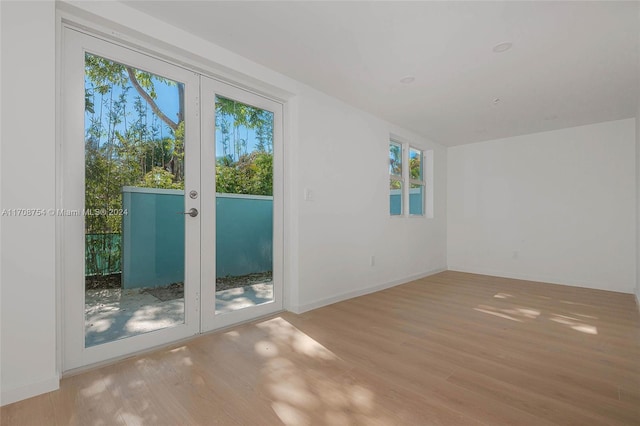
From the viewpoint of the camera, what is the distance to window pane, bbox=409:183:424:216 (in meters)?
5.32

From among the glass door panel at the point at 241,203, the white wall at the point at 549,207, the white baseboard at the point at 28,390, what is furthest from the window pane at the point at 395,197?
the white baseboard at the point at 28,390

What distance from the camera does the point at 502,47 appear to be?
8.37ft

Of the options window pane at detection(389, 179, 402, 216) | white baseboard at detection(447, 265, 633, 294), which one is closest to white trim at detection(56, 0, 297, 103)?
window pane at detection(389, 179, 402, 216)

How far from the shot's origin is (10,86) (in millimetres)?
1673

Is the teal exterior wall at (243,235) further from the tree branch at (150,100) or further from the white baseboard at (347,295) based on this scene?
the tree branch at (150,100)

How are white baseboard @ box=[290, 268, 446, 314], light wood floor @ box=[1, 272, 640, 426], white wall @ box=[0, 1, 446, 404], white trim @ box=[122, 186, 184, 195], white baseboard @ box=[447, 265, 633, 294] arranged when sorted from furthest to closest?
white baseboard @ box=[447, 265, 633, 294] < white baseboard @ box=[290, 268, 446, 314] < white trim @ box=[122, 186, 184, 195] < white wall @ box=[0, 1, 446, 404] < light wood floor @ box=[1, 272, 640, 426]

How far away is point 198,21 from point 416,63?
1906 millimetres

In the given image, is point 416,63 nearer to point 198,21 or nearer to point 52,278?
point 198,21

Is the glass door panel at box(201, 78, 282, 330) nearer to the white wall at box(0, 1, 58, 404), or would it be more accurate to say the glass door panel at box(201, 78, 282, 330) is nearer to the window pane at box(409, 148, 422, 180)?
the white wall at box(0, 1, 58, 404)

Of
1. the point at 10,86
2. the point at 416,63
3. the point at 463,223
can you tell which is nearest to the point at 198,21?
the point at 10,86

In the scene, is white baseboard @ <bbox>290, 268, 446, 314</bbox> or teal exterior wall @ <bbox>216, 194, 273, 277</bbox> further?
white baseboard @ <bbox>290, 268, 446, 314</bbox>

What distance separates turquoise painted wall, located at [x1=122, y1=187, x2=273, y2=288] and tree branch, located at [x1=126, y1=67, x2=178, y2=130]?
56 centimetres

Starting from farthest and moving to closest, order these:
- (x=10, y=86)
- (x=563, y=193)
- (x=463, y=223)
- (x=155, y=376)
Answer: (x=463, y=223)
(x=563, y=193)
(x=155, y=376)
(x=10, y=86)

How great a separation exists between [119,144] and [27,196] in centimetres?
68
